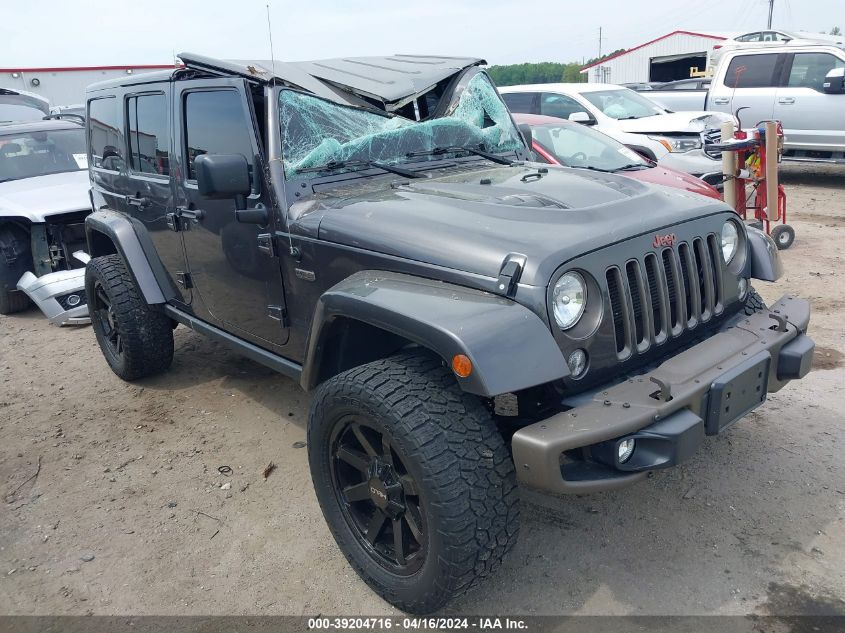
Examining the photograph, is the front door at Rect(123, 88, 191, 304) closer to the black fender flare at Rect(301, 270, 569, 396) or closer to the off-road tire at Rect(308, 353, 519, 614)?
the black fender flare at Rect(301, 270, 569, 396)

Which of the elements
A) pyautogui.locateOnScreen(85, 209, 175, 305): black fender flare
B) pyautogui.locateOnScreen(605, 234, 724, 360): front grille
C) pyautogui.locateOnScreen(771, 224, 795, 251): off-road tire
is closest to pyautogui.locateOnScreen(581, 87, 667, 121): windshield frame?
pyautogui.locateOnScreen(771, 224, 795, 251): off-road tire

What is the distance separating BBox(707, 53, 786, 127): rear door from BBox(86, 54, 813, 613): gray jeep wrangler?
8880 mm

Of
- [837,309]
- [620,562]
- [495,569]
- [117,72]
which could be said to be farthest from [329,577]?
[117,72]

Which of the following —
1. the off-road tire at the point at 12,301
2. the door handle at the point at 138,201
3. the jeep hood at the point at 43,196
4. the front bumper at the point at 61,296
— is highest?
the door handle at the point at 138,201

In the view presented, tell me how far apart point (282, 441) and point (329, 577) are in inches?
50.2

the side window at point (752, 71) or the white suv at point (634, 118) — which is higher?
the side window at point (752, 71)

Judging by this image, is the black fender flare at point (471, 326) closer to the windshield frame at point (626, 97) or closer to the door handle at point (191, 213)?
the door handle at point (191, 213)

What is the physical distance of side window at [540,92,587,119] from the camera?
1041 cm

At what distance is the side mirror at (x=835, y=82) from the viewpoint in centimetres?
1045

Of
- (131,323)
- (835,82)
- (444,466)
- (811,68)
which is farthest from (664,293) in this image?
(811,68)

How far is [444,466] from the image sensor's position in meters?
2.35

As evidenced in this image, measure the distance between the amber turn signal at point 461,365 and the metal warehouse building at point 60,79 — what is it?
2209 cm

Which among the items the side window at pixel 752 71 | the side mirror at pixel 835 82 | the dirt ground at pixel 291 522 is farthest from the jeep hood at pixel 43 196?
the side mirror at pixel 835 82

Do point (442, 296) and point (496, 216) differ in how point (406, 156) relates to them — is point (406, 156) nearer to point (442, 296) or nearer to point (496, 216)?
point (496, 216)
